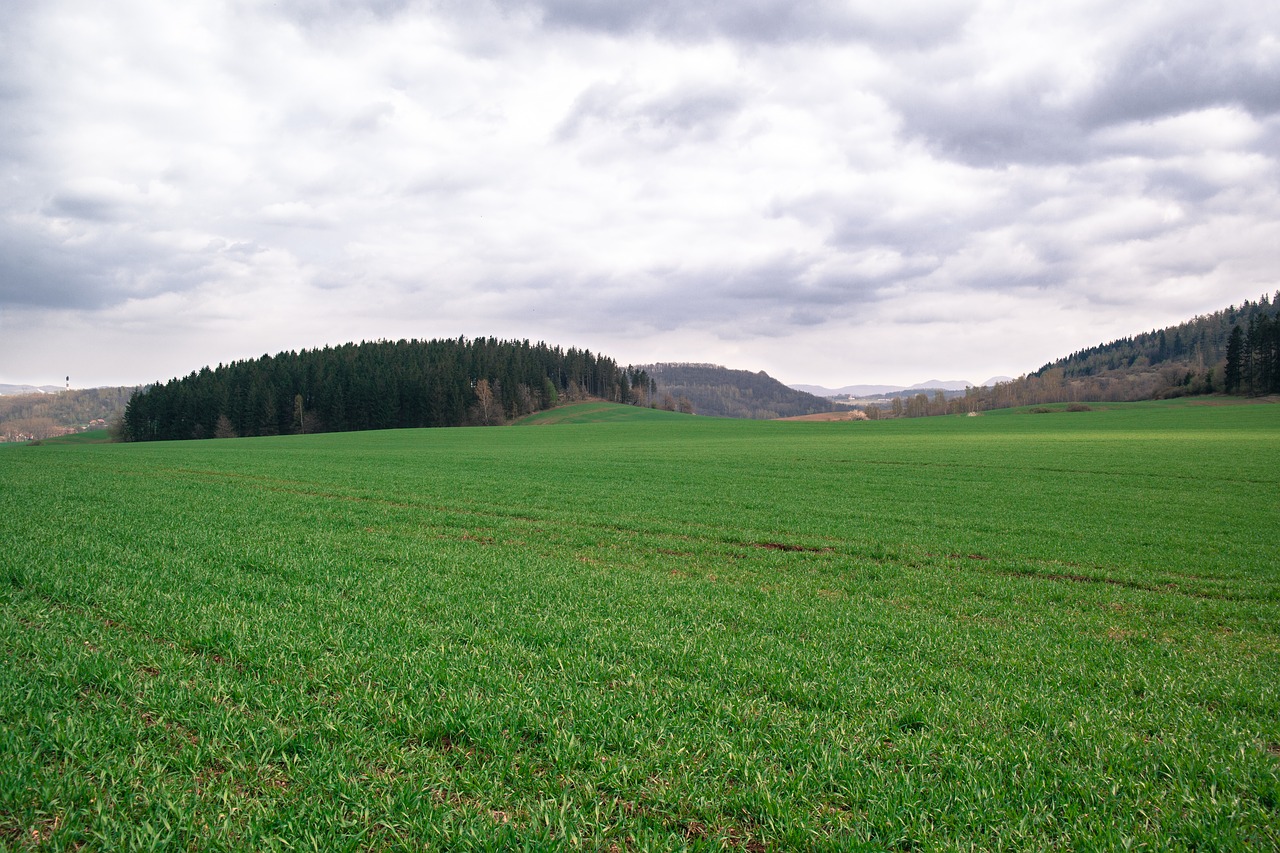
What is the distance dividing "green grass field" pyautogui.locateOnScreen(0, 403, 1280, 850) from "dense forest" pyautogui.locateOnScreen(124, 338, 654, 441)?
11848 centimetres

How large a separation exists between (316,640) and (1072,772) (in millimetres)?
8386

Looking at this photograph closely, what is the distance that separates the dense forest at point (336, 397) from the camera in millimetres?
127438

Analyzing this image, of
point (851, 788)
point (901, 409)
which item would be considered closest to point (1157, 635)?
point (851, 788)

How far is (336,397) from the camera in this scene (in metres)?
127

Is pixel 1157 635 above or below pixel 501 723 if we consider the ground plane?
below

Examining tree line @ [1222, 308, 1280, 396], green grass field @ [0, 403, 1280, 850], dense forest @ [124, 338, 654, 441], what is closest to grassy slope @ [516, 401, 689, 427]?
dense forest @ [124, 338, 654, 441]

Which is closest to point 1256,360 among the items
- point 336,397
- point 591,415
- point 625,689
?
point 591,415

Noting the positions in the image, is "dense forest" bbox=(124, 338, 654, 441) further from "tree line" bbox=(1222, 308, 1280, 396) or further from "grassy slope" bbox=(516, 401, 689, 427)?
"tree line" bbox=(1222, 308, 1280, 396)

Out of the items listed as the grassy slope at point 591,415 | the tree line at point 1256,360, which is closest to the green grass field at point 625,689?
the grassy slope at point 591,415

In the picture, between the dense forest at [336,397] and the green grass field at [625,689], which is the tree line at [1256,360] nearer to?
the green grass field at [625,689]

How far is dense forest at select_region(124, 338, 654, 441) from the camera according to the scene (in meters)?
127

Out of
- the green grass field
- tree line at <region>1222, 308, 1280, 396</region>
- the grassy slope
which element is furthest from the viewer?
the grassy slope

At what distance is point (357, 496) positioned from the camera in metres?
25.2

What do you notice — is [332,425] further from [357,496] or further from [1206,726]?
[1206,726]
